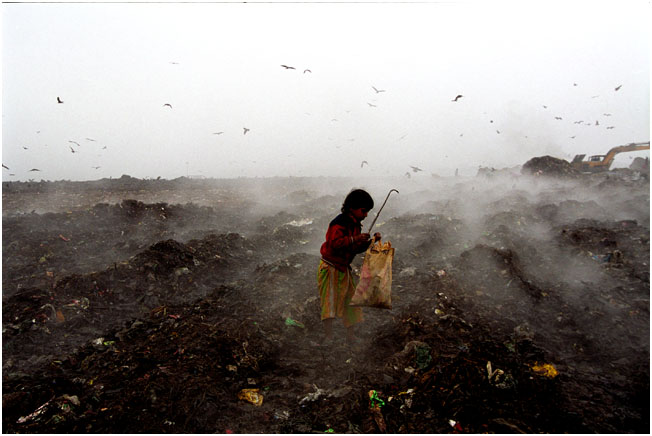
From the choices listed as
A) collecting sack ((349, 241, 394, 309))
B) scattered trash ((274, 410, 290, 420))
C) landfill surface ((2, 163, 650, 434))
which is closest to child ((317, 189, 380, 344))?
collecting sack ((349, 241, 394, 309))

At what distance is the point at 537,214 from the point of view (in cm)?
1010

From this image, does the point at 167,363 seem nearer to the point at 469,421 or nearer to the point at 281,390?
the point at 281,390

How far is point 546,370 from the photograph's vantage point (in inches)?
116

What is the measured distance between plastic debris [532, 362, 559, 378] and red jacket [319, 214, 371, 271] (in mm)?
2025

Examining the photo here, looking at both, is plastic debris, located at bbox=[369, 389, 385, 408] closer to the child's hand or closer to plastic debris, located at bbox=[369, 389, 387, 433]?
plastic debris, located at bbox=[369, 389, 387, 433]

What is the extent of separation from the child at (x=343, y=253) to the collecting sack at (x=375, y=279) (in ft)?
0.41

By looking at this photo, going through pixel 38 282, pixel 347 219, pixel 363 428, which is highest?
pixel 347 219

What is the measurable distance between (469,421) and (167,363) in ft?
9.39

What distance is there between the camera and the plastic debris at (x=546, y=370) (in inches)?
114

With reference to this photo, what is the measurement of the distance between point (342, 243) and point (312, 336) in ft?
5.56

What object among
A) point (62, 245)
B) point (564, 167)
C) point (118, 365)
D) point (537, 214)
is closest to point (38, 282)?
point (62, 245)

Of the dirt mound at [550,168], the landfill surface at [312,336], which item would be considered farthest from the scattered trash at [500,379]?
the dirt mound at [550,168]

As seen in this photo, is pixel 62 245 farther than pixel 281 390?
Yes

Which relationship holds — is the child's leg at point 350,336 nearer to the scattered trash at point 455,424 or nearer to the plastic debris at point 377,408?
the plastic debris at point 377,408
